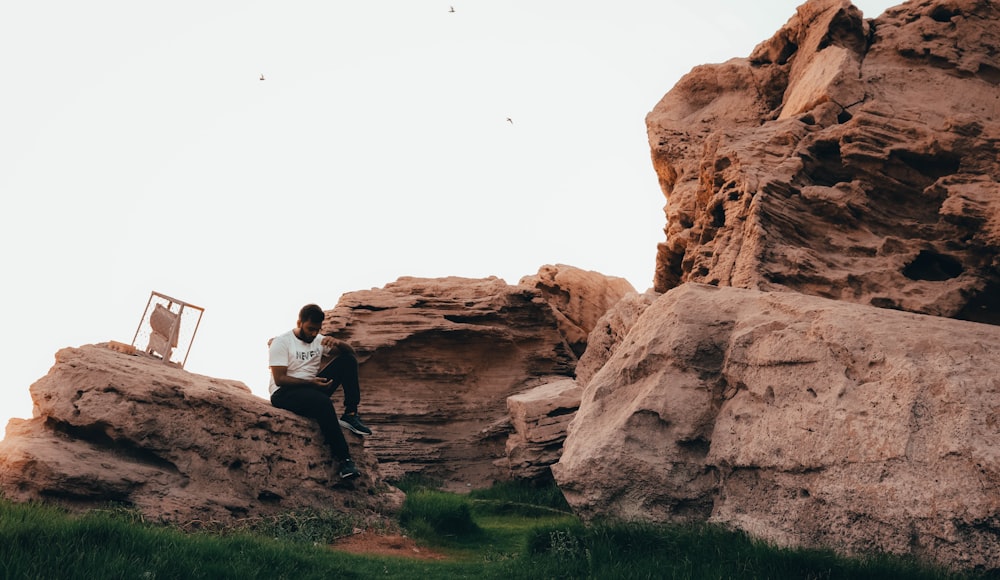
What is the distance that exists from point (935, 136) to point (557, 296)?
13.6m

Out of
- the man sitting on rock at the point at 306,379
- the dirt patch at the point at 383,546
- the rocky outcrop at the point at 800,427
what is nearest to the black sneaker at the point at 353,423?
the man sitting on rock at the point at 306,379

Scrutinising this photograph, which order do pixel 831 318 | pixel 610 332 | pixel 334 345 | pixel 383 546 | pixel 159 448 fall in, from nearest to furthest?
pixel 831 318 < pixel 159 448 < pixel 383 546 < pixel 334 345 < pixel 610 332

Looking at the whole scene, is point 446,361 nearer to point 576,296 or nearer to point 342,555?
point 576,296

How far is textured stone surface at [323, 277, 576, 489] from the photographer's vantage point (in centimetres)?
1956

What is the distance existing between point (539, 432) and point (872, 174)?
8.39 m

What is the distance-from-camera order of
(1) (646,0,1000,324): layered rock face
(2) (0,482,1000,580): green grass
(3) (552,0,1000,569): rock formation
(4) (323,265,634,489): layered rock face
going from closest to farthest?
(2) (0,482,1000,580): green grass < (3) (552,0,1000,569): rock formation < (1) (646,0,1000,324): layered rock face < (4) (323,265,634,489): layered rock face

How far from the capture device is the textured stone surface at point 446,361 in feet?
64.2

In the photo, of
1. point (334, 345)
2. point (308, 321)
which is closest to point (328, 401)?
point (334, 345)

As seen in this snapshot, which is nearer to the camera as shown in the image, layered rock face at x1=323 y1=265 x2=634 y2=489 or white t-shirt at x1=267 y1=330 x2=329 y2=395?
white t-shirt at x1=267 y1=330 x2=329 y2=395

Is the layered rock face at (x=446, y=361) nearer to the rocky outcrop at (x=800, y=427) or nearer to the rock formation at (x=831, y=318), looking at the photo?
the rock formation at (x=831, y=318)

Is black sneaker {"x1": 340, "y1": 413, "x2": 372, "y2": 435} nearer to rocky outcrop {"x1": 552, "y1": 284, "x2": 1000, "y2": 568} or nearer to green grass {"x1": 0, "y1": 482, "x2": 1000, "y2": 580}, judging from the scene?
green grass {"x1": 0, "y1": 482, "x2": 1000, "y2": 580}

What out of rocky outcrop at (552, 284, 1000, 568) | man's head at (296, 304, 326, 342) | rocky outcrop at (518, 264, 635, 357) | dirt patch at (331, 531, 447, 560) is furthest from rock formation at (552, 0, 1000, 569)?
rocky outcrop at (518, 264, 635, 357)

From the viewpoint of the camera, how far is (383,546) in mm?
9336

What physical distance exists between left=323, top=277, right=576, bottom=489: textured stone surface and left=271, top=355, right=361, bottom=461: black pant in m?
8.41
